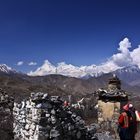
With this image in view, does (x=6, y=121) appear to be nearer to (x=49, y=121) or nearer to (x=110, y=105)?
(x=49, y=121)

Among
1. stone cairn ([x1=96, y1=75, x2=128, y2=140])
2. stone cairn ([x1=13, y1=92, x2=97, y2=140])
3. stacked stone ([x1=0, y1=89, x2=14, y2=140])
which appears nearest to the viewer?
stone cairn ([x1=13, y1=92, x2=97, y2=140])

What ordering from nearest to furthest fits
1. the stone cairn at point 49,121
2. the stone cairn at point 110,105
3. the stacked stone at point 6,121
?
the stone cairn at point 49,121 → the stacked stone at point 6,121 → the stone cairn at point 110,105

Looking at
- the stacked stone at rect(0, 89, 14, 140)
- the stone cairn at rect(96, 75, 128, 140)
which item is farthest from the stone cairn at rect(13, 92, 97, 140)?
the stone cairn at rect(96, 75, 128, 140)

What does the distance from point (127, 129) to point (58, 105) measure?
2.48 meters

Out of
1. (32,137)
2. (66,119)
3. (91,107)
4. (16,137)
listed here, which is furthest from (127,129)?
(91,107)

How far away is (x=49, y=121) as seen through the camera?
45.3 feet

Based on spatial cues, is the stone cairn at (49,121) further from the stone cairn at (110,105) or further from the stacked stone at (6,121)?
the stone cairn at (110,105)

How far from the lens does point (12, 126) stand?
16.6 meters

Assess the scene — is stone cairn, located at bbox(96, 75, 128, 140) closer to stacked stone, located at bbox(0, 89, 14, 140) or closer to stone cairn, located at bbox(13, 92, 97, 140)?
stacked stone, located at bbox(0, 89, 14, 140)

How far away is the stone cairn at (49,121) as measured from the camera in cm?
1371

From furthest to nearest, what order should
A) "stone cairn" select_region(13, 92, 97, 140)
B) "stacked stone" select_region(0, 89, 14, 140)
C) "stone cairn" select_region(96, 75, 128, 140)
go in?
"stone cairn" select_region(96, 75, 128, 140) < "stacked stone" select_region(0, 89, 14, 140) < "stone cairn" select_region(13, 92, 97, 140)

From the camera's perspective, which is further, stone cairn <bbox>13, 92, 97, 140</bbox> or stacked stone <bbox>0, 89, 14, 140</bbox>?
stacked stone <bbox>0, 89, 14, 140</bbox>

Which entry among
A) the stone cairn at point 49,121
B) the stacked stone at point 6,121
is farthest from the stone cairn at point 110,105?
the stone cairn at point 49,121

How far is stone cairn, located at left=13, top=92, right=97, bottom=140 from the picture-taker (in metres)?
13.7
